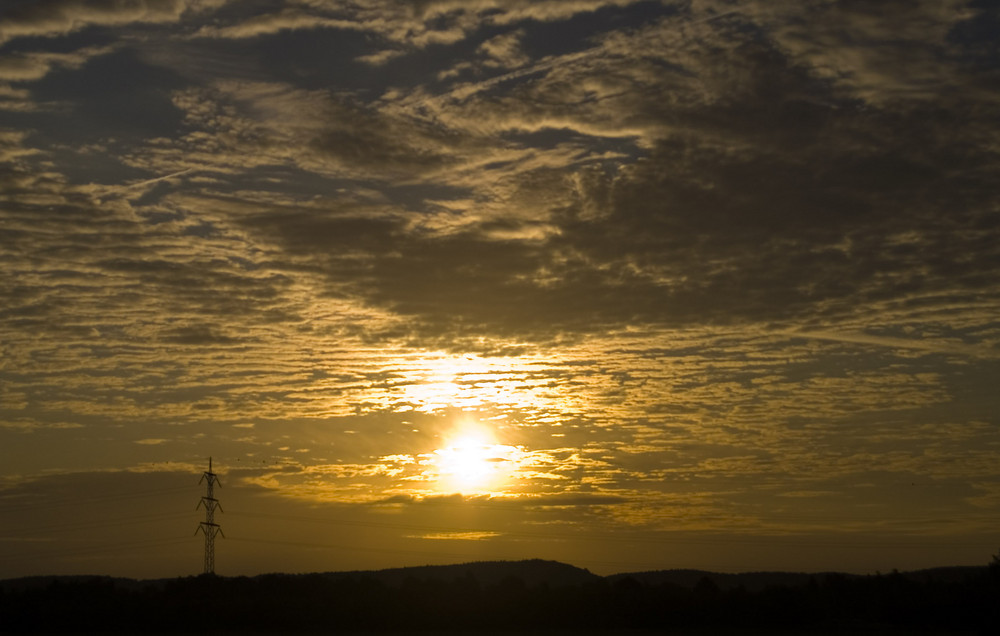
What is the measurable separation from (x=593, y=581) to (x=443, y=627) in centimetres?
1859

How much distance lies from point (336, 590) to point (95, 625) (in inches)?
881

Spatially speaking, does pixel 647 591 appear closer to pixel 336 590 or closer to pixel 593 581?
pixel 593 581

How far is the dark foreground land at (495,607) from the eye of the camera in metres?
101

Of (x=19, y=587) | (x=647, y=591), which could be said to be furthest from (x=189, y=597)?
(x=647, y=591)

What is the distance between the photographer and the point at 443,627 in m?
103

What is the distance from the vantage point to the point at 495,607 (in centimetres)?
10481

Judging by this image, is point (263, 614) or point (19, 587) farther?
point (19, 587)

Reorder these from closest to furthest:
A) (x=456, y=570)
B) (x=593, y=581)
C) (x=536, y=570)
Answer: (x=593, y=581) → (x=456, y=570) → (x=536, y=570)

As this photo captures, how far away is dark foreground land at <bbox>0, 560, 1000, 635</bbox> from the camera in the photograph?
101 metres

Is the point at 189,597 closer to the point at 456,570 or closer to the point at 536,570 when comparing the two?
the point at 456,570

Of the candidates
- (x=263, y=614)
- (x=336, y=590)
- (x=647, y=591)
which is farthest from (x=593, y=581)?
(x=263, y=614)

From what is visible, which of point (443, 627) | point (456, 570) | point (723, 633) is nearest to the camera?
point (723, 633)

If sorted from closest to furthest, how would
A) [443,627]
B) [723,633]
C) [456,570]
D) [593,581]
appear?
[723,633]
[443,627]
[593,581]
[456,570]

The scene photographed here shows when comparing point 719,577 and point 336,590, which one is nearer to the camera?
point 336,590
